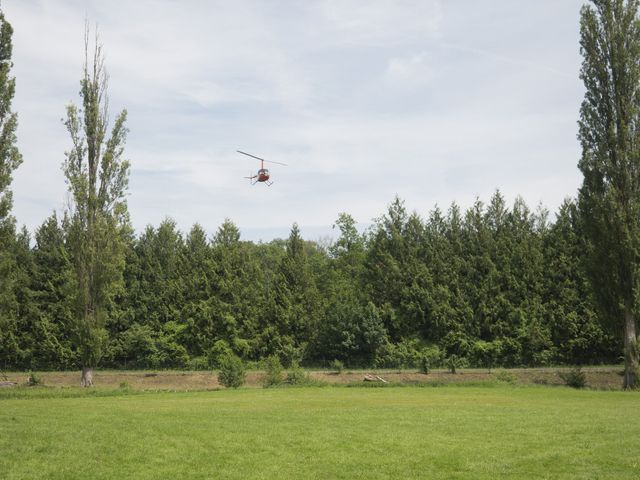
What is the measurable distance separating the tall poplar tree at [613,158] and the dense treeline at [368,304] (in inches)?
601

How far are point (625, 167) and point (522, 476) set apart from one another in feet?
89.3

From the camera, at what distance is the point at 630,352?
32.8 meters

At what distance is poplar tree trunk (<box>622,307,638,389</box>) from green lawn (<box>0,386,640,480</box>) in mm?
11585

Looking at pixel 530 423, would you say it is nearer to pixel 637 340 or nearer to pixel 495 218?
pixel 637 340

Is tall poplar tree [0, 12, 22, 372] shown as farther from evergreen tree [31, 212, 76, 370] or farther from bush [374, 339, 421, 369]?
bush [374, 339, 421, 369]

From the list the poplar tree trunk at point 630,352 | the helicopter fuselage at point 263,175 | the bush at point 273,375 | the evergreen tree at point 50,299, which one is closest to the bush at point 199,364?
the evergreen tree at point 50,299

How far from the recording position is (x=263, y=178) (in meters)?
38.4

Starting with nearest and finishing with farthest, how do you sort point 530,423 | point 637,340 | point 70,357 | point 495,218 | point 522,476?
point 522,476, point 530,423, point 637,340, point 70,357, point 495,218

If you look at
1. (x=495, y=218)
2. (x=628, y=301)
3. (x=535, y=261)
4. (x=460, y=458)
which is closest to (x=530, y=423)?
(x=460, y=458)

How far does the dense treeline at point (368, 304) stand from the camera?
50250 millimetres

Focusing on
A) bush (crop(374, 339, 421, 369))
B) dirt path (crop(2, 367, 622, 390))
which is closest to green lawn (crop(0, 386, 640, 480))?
dirt path (crop(2, 367, 622, 390))

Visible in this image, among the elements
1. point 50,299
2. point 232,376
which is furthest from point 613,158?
point 50,299

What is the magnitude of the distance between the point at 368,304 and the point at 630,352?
79.1 ft

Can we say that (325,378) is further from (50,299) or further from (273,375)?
(50,299)
